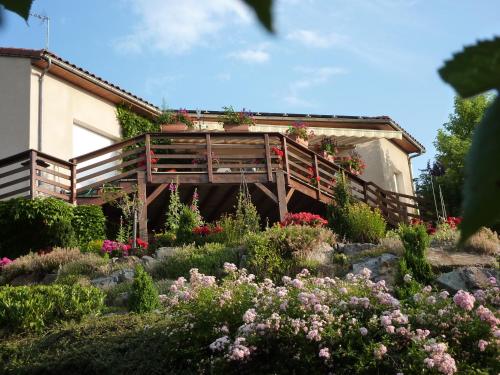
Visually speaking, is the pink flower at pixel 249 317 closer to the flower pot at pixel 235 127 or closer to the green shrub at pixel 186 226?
the green shrub at pixel 186 226

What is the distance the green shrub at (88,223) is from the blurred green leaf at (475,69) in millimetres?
13449

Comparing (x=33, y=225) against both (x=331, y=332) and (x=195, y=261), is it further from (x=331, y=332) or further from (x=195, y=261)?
(x=331, y=332)

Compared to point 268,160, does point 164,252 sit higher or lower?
lower

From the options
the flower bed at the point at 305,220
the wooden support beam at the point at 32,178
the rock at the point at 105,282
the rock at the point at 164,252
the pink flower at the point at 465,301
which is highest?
the wooden support beam at the point at 32,178

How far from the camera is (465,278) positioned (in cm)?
898

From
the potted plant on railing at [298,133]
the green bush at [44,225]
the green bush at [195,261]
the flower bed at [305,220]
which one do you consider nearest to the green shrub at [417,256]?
the green bush at [195,261]

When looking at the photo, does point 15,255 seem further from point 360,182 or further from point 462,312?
point 462,312

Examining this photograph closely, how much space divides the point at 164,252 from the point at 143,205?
98.7 inches

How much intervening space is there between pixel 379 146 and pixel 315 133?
10.1 feet

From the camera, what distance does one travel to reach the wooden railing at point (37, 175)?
536 inches

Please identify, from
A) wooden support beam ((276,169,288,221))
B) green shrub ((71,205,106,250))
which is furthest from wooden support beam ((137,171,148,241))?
wooden support beam ((276,169,288,221))

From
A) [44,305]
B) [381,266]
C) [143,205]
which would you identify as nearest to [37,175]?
[143,205]

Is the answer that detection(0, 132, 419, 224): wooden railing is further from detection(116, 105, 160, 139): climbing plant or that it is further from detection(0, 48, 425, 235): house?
detection(116, 105, 160, 139): climbing plant

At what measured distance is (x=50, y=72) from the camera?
16.2 metres
